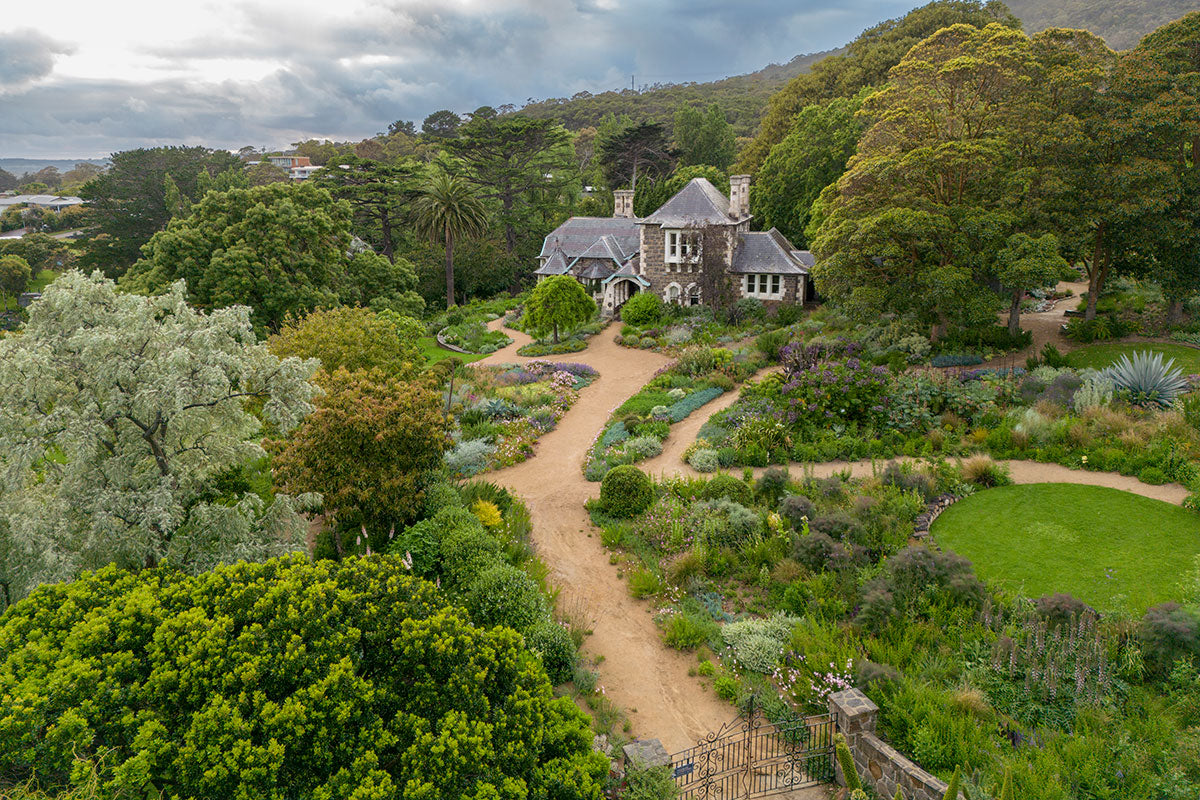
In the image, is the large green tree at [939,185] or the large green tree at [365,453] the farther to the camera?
the large green tree at [939,185]

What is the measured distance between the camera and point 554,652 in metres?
10.3

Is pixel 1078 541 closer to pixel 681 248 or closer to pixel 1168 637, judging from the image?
pixel 1168 637

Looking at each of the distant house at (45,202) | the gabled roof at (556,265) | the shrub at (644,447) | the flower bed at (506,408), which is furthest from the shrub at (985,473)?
the distant house at (45,202)

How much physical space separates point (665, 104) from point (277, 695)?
133984 millimetres

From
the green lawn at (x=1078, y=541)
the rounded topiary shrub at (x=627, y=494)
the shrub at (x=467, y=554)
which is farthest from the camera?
the rounded topiary shrub at (x=627, y=494)

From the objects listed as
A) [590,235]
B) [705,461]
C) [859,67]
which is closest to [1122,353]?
[705,461]

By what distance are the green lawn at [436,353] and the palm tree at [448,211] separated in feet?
28.6

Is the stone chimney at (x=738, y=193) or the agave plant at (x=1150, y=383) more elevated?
the stone chimney at (x=738, y=193)

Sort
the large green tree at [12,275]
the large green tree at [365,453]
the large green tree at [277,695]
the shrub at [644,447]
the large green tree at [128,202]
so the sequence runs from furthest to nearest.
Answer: the large green tree at [12,275] < the large green tree at [128,202] < the shrub at [644,447] < the large green tree at [365,453] < the large green tree at [277,695]

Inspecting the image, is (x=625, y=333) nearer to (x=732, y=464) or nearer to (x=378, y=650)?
(x=732, y=464)

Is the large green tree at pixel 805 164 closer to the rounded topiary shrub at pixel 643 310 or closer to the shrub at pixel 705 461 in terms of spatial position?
the rounded topiary shrub at pixel 643 310

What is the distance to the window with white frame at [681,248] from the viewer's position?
3450cm

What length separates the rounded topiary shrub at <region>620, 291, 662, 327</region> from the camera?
34250mm

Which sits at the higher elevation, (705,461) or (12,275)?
(12,275)
